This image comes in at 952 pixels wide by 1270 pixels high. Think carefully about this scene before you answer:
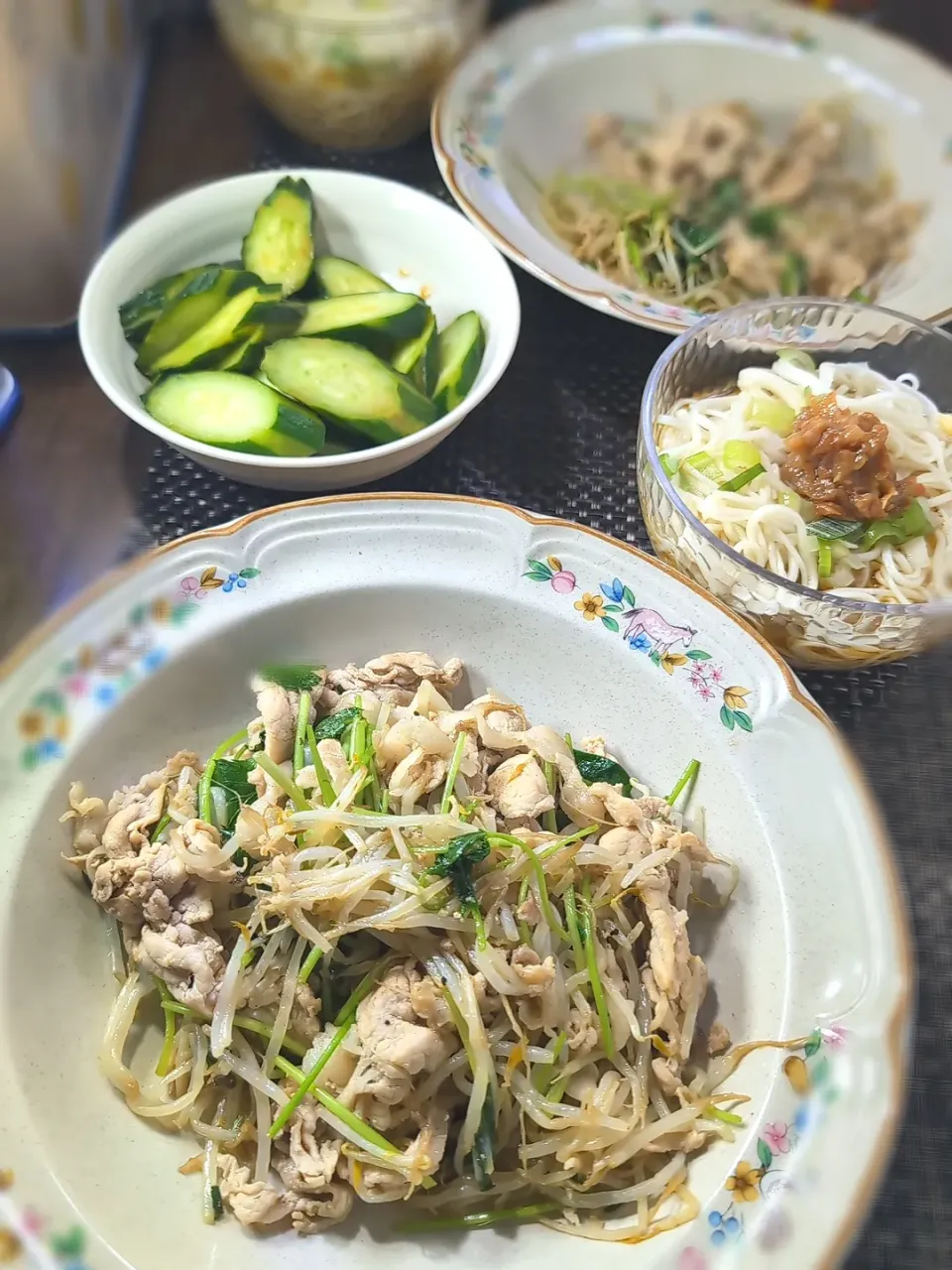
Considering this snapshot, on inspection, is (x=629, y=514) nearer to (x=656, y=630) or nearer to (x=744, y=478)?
(x=744, y=478)

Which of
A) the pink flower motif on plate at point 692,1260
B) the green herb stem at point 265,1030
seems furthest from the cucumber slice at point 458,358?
the pink flower motif on plate at point 692,1260

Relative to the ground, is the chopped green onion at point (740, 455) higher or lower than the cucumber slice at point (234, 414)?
higher

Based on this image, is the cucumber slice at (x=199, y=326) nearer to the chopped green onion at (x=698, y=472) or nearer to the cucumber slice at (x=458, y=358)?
the cucumber slice at (x=458, y=358)

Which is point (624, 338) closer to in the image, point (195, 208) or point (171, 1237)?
point (195, 208)

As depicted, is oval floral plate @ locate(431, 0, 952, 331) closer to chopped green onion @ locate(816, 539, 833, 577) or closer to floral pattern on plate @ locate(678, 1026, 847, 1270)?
chopped green onion @ locate(816, 539, 833, 577)

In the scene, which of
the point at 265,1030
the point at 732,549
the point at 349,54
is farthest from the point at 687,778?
the point at 349,54

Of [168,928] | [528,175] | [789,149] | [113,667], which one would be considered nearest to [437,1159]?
[168,928]

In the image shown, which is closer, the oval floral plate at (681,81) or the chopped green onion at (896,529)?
the chopped green onion at (896,529)
